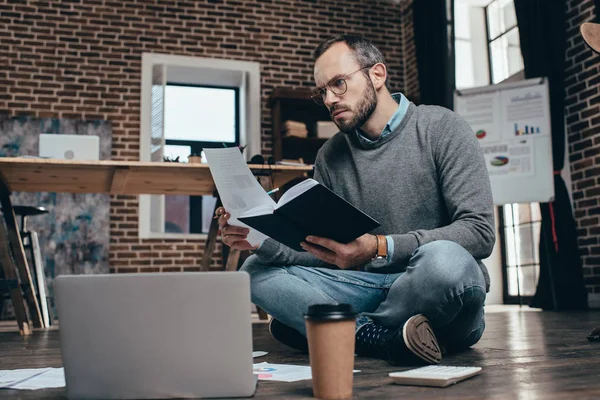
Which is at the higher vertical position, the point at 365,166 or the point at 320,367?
the point at 365,166

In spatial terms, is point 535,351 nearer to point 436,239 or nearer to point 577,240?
point 436,239

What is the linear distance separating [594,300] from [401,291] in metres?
3.07

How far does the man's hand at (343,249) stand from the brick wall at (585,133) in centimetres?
317

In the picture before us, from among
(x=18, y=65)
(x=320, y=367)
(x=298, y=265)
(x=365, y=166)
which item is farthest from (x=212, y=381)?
(x=18, y=65)

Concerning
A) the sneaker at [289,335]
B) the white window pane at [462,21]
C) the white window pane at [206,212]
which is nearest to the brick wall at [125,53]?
the white window pane at [206,212]

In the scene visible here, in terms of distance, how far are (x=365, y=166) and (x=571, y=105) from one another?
10.1ft

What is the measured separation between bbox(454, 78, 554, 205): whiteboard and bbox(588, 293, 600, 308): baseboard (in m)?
0.70

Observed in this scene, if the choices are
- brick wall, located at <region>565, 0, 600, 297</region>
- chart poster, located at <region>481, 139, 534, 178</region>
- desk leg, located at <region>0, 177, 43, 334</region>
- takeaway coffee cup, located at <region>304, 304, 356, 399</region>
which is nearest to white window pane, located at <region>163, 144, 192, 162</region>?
desk leg, located at <region>0, 177, 43, 334</region>

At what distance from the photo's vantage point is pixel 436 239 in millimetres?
1521

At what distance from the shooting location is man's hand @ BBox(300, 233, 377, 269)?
141 centimetres

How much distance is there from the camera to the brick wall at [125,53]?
543cm

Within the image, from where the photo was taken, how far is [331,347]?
1.00m

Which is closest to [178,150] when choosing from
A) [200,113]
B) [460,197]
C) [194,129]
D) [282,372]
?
[194,129]

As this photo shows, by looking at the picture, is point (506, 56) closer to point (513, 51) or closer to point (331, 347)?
point (513, 51)
